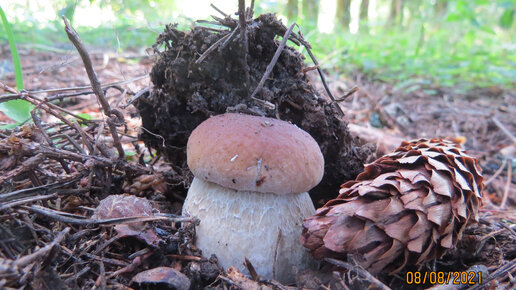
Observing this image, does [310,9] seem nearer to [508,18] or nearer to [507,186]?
[508,18]

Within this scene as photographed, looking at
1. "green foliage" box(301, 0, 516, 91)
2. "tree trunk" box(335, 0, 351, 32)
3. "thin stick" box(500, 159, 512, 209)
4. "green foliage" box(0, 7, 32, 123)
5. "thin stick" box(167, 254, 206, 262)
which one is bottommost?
"thin stick" box(500, 159, 512, 209)

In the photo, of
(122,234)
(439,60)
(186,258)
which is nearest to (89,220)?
(122,234)

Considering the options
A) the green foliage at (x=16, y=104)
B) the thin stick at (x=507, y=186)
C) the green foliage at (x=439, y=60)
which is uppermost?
the green foliage at (x=16, y=104)

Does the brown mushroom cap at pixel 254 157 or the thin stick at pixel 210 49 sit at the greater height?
the thin stick at pixel 210 49

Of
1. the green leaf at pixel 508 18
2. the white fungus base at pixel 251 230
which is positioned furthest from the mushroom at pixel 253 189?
the green leaf at pixel 508 18

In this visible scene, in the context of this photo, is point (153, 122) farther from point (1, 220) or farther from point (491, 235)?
point (491, 235)

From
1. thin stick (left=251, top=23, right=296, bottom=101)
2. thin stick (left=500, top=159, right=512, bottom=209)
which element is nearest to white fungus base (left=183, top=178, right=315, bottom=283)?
thin stick (left=251, top=23, right=296, bottom=101)

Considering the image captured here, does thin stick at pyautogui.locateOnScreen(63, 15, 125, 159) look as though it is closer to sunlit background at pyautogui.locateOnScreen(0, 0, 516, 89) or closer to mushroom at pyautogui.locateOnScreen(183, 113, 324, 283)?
A: mushroom at pyautogui.locateOnScreen(183, 113, 324, 283)

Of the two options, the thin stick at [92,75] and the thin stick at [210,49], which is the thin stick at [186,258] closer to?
the thin stick at [92,75]
